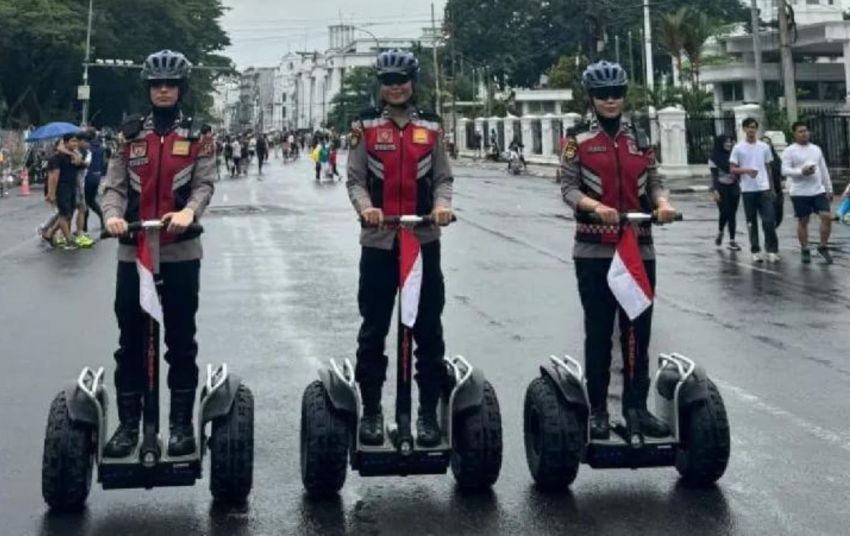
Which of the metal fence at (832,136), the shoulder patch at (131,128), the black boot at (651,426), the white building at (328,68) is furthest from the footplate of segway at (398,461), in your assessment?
the white building at (328,68)

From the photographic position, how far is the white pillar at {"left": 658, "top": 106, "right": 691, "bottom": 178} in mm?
40094

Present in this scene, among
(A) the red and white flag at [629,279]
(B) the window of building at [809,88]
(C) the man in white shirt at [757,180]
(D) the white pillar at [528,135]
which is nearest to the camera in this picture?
(A) the red and white flag at [629,279]

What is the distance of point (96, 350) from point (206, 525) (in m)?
5.11

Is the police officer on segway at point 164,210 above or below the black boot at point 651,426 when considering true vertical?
above

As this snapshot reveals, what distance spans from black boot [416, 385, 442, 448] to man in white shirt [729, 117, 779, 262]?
10744 millimetres

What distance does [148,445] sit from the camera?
5719 mm

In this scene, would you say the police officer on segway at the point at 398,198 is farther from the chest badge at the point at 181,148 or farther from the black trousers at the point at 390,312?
the chest badge at the point at 181,148

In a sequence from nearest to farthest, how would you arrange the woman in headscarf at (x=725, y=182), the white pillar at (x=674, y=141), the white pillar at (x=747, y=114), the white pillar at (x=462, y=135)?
the woman in headscarf at (x=725, y=182)
the white pillar at (x=747, y=114)
the white pillar at (x=674, y=141)
the white pillar at (x=462, y=135)

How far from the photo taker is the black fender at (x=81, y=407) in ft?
18.6

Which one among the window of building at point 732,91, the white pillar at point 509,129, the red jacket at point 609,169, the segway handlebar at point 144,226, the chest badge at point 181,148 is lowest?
the segway handlebar at point 144,226

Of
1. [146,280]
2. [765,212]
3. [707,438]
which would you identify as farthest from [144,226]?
[765,212]

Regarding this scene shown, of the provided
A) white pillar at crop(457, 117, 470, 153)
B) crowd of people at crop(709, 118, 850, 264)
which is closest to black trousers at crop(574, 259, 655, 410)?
crowd of people at crop(709, 118, 850, 264)

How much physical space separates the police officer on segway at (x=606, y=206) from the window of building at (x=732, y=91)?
188 feet

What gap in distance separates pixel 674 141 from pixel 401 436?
117 ft
